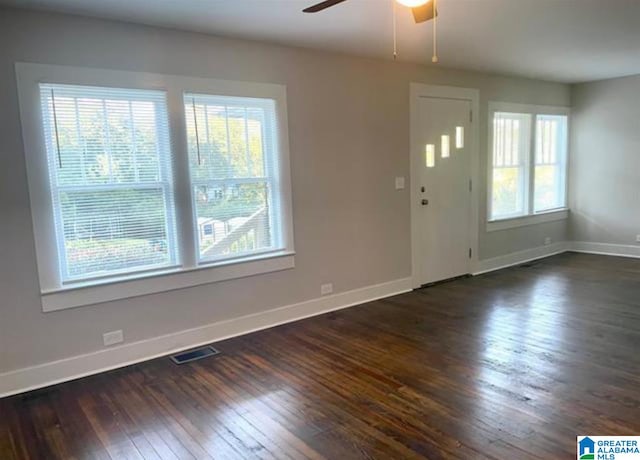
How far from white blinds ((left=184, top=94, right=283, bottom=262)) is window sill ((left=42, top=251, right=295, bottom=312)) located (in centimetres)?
10

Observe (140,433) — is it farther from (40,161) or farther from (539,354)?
(539,354)

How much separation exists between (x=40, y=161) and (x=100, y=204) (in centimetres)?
46

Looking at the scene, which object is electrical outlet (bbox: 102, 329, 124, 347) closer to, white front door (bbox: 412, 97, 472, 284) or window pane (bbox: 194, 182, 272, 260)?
window pane (bbox: 194, 182, 272, 260)

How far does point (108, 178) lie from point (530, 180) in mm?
5558

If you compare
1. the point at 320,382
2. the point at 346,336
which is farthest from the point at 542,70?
the point at 320,382

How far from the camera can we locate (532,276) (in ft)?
18.1

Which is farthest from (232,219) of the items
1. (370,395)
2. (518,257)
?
(518,257)

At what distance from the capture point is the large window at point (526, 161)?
5.98m

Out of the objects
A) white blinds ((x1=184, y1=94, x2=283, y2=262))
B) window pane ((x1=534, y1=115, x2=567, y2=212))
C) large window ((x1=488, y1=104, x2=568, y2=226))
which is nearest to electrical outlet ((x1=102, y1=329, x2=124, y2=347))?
white blinds ((x1=184, y1=94, x2=283, y2=262))

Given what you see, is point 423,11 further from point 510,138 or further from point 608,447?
point 510,138

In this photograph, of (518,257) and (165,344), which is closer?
(165,344)

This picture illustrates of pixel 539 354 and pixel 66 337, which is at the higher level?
pixel 66 337

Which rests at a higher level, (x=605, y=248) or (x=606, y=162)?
(x=606, y=162)

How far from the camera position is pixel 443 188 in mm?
5336
